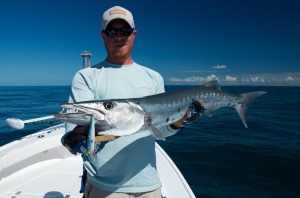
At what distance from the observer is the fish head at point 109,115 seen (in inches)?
91.9

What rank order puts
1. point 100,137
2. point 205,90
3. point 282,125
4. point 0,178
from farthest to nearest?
point 282,125
point 0,178
point 205,90
point 100,137

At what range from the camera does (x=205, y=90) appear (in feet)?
14.7

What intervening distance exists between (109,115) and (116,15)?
4.32 ft

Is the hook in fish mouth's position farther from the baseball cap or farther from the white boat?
the white boat

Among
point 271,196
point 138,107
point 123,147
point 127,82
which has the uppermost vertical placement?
point 127,82

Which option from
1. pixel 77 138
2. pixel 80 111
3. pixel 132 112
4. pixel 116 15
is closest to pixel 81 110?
pixel 80 111

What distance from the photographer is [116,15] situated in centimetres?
303

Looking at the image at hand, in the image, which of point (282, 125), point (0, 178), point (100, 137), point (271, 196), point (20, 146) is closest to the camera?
point (100, 137)

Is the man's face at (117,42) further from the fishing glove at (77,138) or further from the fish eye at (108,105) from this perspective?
the fishing glove at (77,138)

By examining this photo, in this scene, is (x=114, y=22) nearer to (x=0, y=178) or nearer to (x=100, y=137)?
(x=100, y=137)

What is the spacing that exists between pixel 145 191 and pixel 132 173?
0.29 meters

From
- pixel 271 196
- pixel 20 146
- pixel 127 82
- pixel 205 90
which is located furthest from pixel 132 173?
pixel 271 196

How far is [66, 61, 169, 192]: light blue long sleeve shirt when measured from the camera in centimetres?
279

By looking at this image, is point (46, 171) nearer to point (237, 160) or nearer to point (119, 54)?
point (119, 54)
